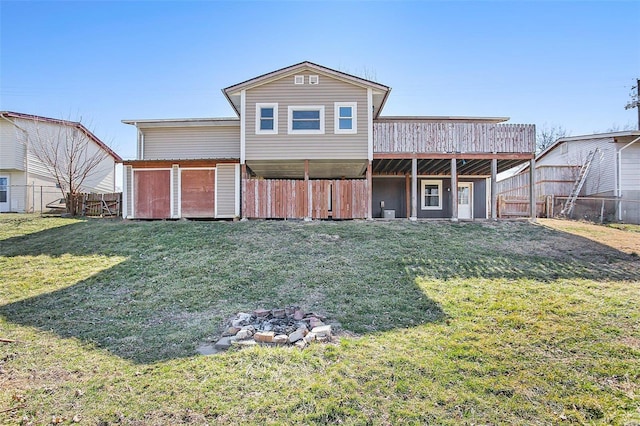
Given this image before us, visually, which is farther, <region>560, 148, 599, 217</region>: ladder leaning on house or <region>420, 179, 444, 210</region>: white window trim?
<region>420, 179, 444, 210</region>: white window trim

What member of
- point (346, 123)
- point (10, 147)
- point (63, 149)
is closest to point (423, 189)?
point (346, 123)

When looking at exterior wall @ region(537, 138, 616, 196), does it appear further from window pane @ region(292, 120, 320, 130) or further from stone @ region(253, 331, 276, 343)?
stone @ region(253, 331, 276, 343)

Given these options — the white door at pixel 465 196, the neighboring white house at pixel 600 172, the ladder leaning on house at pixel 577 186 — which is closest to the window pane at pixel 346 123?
the white door at pixel 465 196

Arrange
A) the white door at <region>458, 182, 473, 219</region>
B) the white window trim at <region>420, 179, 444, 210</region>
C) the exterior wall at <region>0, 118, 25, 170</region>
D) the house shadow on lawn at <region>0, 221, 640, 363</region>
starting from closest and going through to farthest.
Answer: the house shadow on lawn at <region>0, 221, 640, 363</region>
the white window trim at <region>420, 179, 444, 210</region>
the white door at <region>458, 182, 473, 219</region>
the exterior wall at <region>0, 118, 25, 170</region>

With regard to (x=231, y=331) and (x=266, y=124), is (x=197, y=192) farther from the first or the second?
(x=231, y=331)

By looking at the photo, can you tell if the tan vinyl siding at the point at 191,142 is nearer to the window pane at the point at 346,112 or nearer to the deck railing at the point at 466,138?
the window pane at the point at 346,112

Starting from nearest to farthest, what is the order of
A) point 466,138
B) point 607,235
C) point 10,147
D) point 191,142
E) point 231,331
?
point 231,331 → point 607,235 → point 466,138 → point 191,142 → point 10,147

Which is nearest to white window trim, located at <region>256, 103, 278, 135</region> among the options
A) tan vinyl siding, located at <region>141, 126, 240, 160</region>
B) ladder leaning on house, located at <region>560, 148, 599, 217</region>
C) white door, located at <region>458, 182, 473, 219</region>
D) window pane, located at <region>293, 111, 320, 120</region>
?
window pane, located at <region>293, 111, 320, 120</region>

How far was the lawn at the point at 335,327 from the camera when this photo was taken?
13.2ft

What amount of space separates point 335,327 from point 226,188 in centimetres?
1111

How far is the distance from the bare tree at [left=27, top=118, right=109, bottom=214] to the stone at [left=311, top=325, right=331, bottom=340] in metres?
19.8

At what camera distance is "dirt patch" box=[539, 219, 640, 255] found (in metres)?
11.4

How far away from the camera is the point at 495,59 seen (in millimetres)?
16922

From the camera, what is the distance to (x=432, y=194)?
63.5 feet
